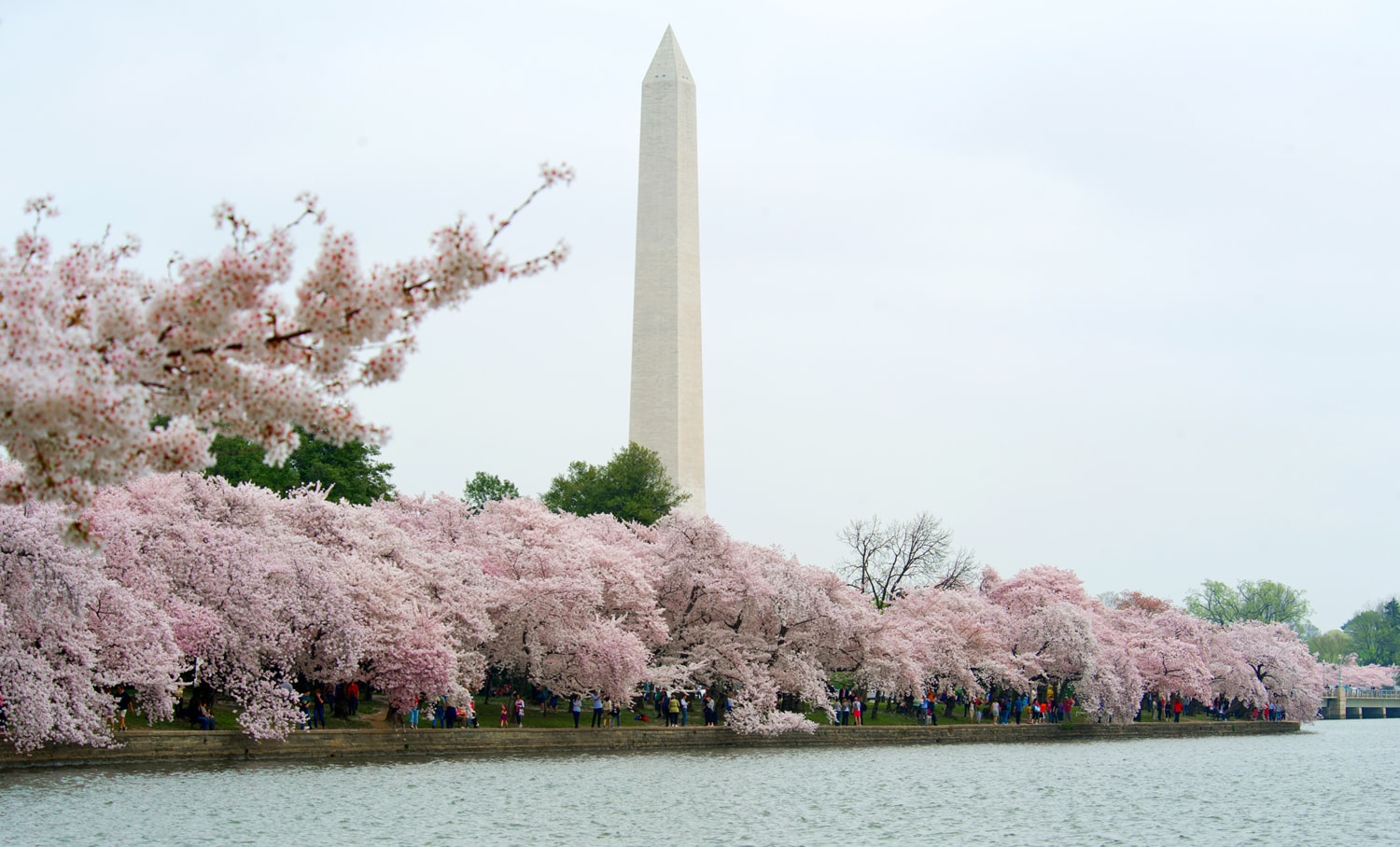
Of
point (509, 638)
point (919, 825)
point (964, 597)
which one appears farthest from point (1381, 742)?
point (919, 825)

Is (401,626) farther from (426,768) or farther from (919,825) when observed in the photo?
(919,825)

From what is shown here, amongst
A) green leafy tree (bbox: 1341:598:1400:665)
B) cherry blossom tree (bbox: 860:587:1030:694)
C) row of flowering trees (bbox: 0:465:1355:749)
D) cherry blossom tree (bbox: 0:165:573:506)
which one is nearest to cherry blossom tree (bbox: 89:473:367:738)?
row of flowering trees (bbox: 0:465:1355:749)

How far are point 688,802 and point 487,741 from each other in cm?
1268

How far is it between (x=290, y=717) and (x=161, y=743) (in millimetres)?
3504

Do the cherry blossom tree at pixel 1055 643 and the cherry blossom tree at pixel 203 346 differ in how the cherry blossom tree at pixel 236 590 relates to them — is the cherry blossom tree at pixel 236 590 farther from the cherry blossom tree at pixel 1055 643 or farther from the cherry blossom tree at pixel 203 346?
the cherry blossom tree at pixel 1055 643

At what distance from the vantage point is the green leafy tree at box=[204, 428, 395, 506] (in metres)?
60.0

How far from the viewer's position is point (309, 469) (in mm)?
62219

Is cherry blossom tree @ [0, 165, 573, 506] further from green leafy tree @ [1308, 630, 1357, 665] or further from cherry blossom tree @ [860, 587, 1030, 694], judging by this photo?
green leafy tree @ [1308, 630, 1357, 665]

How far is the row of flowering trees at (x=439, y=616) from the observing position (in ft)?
95.7

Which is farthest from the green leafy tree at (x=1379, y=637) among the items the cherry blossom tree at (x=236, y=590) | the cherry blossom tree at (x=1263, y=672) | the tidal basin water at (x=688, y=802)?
the cherry blossom tree at (x=236, y=590)

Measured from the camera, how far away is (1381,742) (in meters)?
63.7

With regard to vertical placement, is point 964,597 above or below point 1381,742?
above

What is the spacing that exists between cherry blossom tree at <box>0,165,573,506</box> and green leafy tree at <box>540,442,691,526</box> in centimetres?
5416

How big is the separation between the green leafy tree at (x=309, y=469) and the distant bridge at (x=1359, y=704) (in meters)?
76.7
